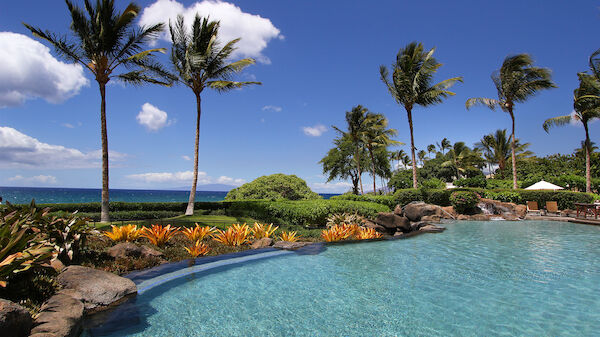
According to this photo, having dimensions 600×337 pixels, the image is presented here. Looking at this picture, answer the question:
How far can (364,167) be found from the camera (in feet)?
138

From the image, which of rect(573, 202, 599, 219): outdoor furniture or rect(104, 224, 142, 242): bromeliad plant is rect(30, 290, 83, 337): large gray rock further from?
rect(573, 202, 599, 219): outdoor furniture

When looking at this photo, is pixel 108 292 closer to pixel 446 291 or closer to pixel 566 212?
pixel 446 291

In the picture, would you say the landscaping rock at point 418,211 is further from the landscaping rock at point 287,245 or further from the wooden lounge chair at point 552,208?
the landscaping rock at point 287,245

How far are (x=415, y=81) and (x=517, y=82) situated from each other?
32.3ft

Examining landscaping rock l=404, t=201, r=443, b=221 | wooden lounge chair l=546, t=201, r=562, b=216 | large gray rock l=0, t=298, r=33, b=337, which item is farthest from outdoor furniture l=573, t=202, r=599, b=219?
large gray rock l=0, t=298, r=33, b=337

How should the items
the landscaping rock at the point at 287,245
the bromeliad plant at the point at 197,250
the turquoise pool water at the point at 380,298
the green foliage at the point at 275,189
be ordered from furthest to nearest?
the green foliage at the point at 275,189 → the landscaping rock at the point at 287,245 → the bromeliad plant at the point at 197,250 → the turquoise pool water at the point at 380,298

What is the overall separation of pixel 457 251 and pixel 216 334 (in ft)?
26.7

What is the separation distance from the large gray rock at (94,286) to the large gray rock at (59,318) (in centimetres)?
42

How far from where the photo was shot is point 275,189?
27531mm

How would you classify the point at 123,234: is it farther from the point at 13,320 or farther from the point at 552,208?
the point at 552,208

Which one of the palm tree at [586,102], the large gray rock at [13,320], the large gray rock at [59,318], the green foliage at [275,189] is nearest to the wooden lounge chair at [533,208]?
the palm tree at [586,102]

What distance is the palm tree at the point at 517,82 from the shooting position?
24.2 meters

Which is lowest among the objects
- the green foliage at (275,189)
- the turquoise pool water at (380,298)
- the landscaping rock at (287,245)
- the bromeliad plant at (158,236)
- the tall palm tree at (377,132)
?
the turquoise pool water at (380,298)

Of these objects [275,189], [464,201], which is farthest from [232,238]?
[275,189]
